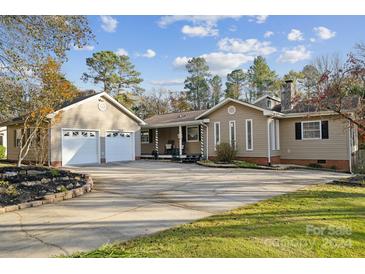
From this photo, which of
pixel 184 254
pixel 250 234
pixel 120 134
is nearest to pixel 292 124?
pixel 120 134

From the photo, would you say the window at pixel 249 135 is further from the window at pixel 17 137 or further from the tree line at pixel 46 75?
the window at pixel 17 137

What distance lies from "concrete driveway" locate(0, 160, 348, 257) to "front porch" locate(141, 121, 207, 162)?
11.3 meters

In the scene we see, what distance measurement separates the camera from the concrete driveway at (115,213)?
463 cm

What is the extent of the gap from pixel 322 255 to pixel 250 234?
1.08 meters

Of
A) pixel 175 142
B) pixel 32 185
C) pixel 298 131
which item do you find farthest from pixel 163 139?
pixel 32 185

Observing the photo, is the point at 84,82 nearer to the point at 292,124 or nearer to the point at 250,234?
the point at 292,124

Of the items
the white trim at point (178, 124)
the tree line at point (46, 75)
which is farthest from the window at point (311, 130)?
the white trim at point (178, 124)

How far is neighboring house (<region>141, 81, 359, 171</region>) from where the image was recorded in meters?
17.2

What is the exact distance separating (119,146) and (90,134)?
2.44 metres

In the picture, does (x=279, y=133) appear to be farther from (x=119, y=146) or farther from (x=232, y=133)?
(x=119, y=146)

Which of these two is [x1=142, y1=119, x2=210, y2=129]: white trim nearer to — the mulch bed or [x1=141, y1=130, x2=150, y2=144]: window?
[x1=141, y1=130, x2=150, y2=144]: window

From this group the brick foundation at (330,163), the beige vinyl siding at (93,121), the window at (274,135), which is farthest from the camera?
the window at (274,135)

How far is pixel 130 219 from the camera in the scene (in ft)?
19.3

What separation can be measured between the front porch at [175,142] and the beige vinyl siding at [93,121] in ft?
8.63
